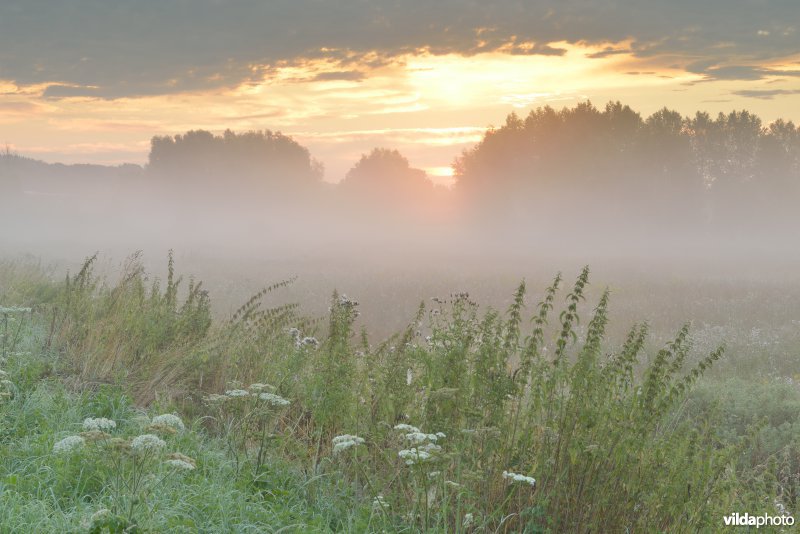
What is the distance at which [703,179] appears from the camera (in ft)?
204

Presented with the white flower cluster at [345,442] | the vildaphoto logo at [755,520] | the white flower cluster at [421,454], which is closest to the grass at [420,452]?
the white flower cluster at [421,454]

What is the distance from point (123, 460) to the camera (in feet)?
17.0

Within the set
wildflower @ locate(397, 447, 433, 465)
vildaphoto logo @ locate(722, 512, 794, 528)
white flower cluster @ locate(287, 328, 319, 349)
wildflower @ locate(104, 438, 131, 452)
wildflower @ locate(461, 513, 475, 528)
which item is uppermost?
wildflower @ locate(104, 438, 131, 452)

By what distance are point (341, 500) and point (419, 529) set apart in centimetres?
89

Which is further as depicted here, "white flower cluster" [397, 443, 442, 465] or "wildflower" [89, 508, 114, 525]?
"white flower cluster" [397, 443, 442, 465]

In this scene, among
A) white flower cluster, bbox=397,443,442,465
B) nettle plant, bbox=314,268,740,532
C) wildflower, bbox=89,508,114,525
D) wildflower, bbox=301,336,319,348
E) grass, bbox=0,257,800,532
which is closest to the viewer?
→ wildflower, bbox=89,508,114,525

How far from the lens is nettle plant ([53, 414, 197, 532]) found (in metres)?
3.88

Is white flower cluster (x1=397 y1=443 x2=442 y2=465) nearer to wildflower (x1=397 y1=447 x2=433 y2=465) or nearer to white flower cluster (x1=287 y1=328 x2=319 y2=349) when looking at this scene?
wildflower (x1=397 y1=447 x2=433 y2=465)

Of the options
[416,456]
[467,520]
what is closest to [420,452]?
[416,456]

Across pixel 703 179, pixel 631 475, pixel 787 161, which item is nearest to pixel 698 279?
pixel 631 475

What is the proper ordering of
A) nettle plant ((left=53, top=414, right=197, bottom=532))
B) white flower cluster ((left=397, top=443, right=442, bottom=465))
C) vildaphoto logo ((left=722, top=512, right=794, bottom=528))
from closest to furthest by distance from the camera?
nettle plant ((left=53, top=414, right=197, bottom=532)) → white flower cluster ((left=397, top=443, right=442, bottom=465)) → vildaphoto logo ((left=722, top=512, right=794, bottom=528))

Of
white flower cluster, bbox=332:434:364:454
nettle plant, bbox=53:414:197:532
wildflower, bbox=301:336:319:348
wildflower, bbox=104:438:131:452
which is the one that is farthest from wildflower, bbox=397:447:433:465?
wildflower, bbox=301:336:319:348

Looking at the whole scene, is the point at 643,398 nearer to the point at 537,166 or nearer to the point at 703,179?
the point at 537,166

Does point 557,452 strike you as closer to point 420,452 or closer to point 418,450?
point 420,452
